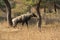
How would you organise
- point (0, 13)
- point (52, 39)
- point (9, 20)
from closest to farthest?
point (52, 39)
point (9, 20)
point (0, 13)

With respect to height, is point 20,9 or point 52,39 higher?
point 20,9

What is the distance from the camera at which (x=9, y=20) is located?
59.9 ft

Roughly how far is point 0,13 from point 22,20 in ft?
52.4

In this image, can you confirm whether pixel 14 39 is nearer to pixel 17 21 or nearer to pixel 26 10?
pixel 17 21

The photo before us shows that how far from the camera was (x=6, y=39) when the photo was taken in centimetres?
912

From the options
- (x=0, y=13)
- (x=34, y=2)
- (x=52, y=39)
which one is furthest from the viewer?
(x=0, y=13)

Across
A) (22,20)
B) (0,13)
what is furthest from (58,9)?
(22,20)

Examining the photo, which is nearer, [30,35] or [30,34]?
[30,35]

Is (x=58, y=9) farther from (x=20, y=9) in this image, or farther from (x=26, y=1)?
(x=26, y=1)

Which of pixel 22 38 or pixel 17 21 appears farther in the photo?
pixel 17 21

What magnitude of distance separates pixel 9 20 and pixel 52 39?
970 centimetres

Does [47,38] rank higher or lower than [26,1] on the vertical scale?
lower

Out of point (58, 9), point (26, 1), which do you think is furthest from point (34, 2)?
point (58, 9)

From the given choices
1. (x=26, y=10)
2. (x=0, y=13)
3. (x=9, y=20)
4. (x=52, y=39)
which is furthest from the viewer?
(x=0, y=13)
